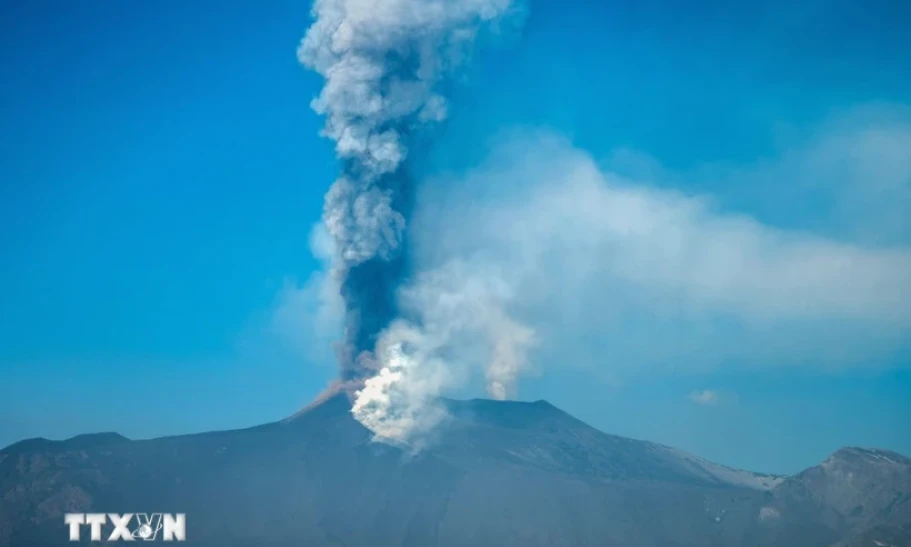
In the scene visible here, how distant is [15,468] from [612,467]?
67.6 metres

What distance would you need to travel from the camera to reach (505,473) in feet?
364

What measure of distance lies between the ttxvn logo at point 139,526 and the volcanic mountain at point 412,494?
1722 millimetres

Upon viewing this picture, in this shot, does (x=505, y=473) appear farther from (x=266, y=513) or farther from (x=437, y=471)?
(x=266, y=513)

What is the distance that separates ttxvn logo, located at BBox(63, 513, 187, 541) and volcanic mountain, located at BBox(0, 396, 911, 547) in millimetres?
1722

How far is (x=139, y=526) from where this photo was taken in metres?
90.6

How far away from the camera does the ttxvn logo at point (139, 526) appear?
3386 inches

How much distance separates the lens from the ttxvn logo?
86.0m

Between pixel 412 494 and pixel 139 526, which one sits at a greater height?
pixel 412 494

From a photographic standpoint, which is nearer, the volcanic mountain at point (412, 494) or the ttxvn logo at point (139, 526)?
the ttxvn logo at point (139, 526)

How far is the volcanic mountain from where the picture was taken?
9606 centimetres

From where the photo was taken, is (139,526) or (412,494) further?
(412,494)

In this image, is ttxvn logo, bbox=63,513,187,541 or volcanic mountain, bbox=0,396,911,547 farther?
volcanic mountain, bbox=0,396,911,547

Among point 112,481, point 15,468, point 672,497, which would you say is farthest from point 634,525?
point 15,468

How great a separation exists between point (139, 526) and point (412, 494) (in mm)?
28253
